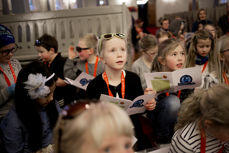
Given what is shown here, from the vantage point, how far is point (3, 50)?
5.29ft

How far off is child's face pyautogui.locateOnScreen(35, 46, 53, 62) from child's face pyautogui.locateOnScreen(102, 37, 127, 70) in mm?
1304

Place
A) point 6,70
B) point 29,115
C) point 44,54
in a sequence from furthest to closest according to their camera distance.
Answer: point 44,54 → point 6,70 → point 29,115

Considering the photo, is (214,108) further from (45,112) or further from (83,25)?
(83,25)

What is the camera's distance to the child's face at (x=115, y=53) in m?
1.58

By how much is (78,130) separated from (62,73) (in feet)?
6.71

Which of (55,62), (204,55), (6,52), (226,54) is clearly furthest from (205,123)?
(55,62)

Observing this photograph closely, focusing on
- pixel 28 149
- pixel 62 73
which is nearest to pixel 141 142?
pixel 28 149

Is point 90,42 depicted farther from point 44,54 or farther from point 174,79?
point 174,79

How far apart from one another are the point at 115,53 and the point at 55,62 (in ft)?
4.45

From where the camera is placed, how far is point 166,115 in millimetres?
1943

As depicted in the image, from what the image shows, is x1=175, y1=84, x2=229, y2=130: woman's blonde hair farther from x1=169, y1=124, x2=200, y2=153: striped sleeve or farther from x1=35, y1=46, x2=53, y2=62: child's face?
x1=35, y1=46, x2=53, y2=62: child's face

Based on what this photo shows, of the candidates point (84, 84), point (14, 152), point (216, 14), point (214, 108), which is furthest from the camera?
point (216, 14)

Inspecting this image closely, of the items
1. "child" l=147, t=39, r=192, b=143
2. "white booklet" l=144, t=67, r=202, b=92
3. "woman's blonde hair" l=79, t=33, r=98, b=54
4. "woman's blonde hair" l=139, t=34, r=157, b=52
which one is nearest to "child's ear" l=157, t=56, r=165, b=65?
"child" l=147, t=39, r=192, b=143

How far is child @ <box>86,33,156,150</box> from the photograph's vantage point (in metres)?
1.60
